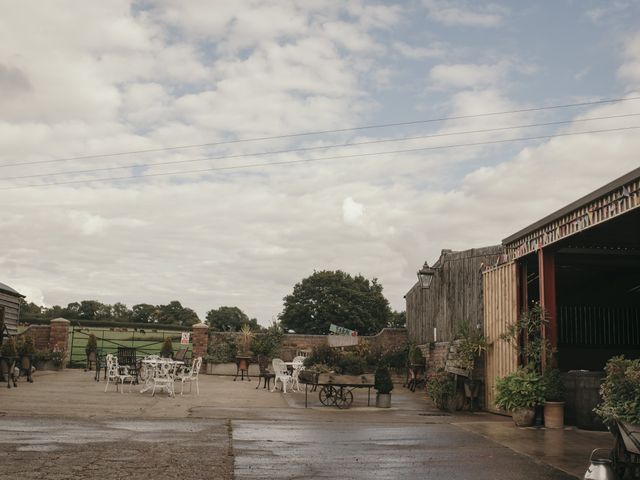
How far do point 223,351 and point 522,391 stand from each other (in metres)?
15.7

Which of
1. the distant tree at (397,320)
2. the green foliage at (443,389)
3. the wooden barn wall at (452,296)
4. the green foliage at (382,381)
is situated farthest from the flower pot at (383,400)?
the distant tree at (397,320)

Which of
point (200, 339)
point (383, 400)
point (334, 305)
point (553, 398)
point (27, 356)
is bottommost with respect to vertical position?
point (383, 400)

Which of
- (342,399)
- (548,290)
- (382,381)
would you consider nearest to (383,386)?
(382,381)

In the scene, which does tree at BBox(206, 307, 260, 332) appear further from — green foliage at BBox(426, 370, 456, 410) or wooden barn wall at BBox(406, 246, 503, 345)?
green foliage at BBox(426, 370, 456, 410)

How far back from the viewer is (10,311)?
77.7 feet

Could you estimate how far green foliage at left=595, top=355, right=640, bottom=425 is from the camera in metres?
6.86

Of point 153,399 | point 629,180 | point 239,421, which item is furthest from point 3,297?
point 629,180

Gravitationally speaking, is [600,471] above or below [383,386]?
below

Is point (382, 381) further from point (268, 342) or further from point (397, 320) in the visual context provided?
point (397, 320)

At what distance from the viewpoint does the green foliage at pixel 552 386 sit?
1099cm

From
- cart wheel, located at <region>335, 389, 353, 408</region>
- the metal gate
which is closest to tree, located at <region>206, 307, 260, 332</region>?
the metal gate

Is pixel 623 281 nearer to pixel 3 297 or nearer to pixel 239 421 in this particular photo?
pixel 239 421

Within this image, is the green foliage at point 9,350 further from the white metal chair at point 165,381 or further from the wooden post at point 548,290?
the wooden post at point 548,290

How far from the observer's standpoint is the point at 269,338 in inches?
990
